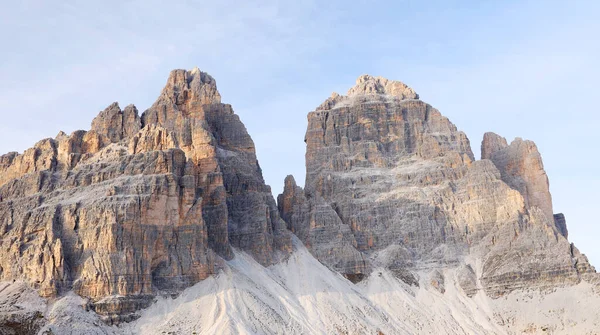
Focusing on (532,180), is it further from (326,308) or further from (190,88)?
(190,88)

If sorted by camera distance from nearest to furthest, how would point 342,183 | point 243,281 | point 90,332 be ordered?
1. point 90,332
2. point 243,281
3. point 342,183

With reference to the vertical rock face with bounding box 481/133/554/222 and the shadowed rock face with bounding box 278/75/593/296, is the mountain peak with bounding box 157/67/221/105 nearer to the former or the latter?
the shadowed rock face with bounding box 278/75/593/296

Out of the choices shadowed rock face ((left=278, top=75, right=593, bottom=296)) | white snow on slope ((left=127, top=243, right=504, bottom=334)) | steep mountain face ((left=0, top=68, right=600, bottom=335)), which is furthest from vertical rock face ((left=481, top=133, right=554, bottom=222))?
white snow on slope ((left=127, top=243, right=504, bottom=334))

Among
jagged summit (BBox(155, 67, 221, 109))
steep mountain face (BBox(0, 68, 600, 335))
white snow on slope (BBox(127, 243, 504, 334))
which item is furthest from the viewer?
jagged summit (BBox(155, 67, 221, 109))

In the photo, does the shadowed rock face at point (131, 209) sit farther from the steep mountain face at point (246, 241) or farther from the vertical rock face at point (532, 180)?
the vertical rock face at point (532, 180)

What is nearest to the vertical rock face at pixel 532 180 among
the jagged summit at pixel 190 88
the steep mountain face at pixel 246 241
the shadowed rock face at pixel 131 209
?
the steep mountain face at pixel 246 241

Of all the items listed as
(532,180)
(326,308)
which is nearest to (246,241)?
(326,308)

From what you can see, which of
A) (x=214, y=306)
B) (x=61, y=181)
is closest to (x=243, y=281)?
(x=214, y=306)

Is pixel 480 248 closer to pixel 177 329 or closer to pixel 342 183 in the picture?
pixel 342 183

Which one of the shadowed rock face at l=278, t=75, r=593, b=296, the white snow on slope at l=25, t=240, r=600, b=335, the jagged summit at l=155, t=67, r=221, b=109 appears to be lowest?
the white snow on slope at l=25, t=240, r=600, b=335
